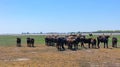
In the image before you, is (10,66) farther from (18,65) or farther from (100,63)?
(100,63)

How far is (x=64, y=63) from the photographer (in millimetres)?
21969

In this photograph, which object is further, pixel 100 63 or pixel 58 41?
pixel 58 41

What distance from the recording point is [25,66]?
20.6 metres

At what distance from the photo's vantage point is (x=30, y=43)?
42.1m


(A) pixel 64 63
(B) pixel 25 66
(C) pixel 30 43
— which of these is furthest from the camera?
(C) pixel 30 43

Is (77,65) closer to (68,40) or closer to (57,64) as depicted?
(57,64)

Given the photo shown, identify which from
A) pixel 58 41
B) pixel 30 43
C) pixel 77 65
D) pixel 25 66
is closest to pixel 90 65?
pixel 77 65

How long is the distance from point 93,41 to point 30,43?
371 inches

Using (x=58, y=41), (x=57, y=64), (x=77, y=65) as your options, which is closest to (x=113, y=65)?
(x=77, y=65)

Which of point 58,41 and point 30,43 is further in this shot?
point 30,43

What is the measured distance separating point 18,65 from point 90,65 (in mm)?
4764

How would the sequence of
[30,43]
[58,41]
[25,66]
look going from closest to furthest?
[25,66]
[58,41]
[30,43]

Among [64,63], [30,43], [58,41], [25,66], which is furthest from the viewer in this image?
[30,43]

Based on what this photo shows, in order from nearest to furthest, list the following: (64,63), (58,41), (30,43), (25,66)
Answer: (25,66) < (64,63) < (58,41) < (30,43)
